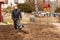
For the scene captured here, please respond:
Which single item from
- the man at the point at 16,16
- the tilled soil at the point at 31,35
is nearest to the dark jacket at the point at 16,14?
the man at the point at 16,16

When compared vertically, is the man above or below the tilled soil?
above

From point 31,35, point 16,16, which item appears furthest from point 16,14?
point 31,35

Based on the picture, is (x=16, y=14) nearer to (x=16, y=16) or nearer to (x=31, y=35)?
(x=16, y=16)

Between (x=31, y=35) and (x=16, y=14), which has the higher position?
(x=16, y=14)

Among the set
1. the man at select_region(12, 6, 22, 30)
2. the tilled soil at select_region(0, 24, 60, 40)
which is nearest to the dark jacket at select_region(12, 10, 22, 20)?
the man at select_region(12, 6, 22, 30)

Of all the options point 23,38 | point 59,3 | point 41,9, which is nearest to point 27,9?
point 41,9

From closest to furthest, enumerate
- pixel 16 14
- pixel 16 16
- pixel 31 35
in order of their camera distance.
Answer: pixel 31 35 → pixel 16 14 → pixel 16 16

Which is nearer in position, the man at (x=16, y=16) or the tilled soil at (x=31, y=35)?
the tilled soil at (x=31, y=35)

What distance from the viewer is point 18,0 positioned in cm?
6266

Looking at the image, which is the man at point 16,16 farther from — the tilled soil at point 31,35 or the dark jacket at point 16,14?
the tilled soil at point 31,35

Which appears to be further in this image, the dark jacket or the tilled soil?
the dark jacket

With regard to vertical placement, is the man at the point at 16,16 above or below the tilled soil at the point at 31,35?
above

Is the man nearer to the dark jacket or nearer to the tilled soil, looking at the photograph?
the dark jacket

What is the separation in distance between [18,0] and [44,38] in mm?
47396
